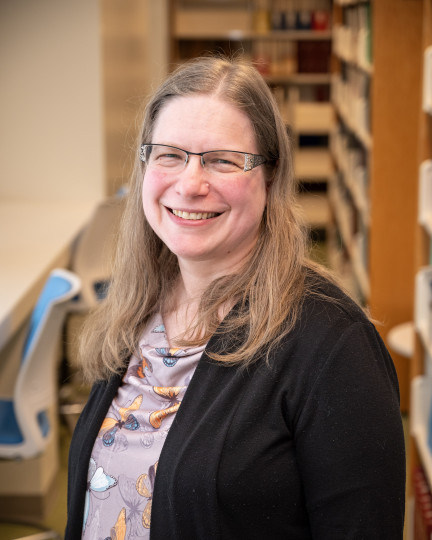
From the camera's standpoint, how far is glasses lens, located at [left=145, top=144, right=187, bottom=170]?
4.19 ft

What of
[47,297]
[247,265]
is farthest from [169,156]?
[47,297]

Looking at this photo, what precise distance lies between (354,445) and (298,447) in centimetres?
9

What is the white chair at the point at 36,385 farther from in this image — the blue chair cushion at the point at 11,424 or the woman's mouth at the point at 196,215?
the woman's mouth at the point at 196,215

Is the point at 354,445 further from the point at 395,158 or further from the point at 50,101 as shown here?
the point at 50,101

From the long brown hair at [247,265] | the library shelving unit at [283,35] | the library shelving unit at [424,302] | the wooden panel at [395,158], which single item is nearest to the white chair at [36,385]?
the long brown hair at [247,265]

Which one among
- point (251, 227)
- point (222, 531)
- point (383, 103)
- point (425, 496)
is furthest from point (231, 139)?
point (383, 103)

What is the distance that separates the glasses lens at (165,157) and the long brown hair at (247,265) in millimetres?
49

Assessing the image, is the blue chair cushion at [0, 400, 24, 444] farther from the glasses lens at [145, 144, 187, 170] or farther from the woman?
the glasses lens at [145, 144, 187, 170]

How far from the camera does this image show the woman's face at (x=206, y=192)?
124 cm

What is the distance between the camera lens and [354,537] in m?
1.11

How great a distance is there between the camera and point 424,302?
2660mm

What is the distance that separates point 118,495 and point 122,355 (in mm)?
257

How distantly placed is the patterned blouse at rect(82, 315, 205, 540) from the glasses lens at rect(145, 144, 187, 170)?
11.8 inches

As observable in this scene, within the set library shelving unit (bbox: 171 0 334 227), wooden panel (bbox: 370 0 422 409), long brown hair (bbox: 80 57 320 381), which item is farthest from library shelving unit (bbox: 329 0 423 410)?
library shelving unit (bbox: 171 0 334 227)
